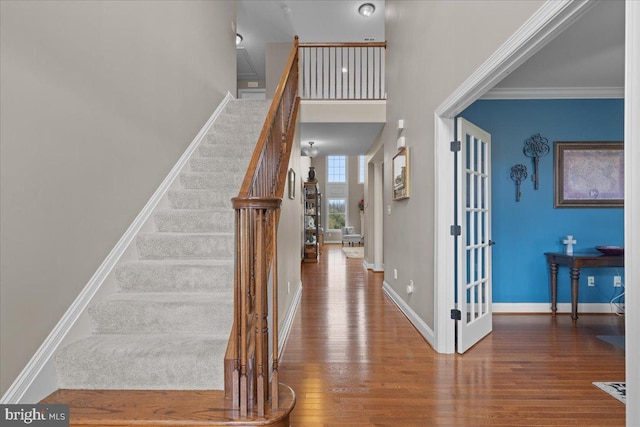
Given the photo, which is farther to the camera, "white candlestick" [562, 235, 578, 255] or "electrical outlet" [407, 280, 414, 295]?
"white candlestick" [562, 235, 578, 255]

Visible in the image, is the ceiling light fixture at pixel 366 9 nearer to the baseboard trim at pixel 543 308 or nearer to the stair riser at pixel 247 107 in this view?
the stair riser at pixel 247 107

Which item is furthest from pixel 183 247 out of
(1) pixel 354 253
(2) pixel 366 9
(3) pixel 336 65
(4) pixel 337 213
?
(4) pixel 337 213

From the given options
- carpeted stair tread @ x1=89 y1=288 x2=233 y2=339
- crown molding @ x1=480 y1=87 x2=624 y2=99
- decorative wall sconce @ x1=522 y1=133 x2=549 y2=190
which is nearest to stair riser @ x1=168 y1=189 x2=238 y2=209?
carpeted stair tread @ x1=89 y1=288 x2=233 y2=339

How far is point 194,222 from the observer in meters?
2.76

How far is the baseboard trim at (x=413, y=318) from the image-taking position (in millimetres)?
2818

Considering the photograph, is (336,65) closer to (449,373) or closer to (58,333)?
(449,373)

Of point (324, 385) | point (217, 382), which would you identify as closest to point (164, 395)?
point (217, 382)

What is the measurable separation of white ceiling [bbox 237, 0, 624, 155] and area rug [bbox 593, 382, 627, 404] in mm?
2510

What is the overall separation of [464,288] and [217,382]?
2.05 metres

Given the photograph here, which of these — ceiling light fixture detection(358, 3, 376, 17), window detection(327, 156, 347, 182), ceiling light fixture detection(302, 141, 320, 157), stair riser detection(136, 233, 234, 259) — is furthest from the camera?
window detection(327, 156, 347, 182)

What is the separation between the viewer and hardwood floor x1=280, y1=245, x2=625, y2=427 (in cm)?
185

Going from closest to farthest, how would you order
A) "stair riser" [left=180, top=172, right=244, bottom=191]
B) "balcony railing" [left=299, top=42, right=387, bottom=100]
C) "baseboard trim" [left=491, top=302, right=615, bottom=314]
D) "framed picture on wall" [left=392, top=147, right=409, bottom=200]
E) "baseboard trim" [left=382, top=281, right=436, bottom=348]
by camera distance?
"baseboard trim" [left=382, top=281, right=436, bottom=348] < "stair riser" [left=180, top=172, right=244, bottom=191] < "framed picture on wall" [left=392, top=147, right=409, bottom=200] < "baseboard trim" [left=491, top=302, right=615, bottom=314] < "balcony railing" [left=299, top=42, right=387, bottom=100]

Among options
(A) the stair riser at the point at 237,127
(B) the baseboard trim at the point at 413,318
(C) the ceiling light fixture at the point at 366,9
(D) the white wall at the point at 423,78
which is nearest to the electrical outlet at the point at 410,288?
(D) the white wall at the point at 423,78

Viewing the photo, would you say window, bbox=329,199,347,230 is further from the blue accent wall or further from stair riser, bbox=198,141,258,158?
stair riser, bbox=198,141,258,158
